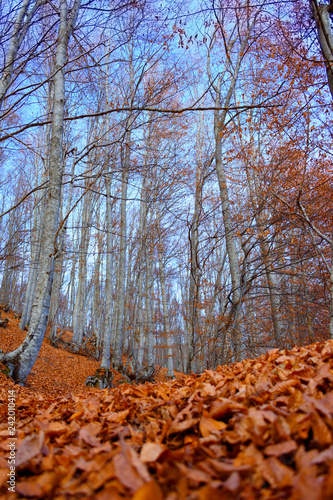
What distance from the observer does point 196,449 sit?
920 mm

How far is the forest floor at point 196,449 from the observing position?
0.66 meters

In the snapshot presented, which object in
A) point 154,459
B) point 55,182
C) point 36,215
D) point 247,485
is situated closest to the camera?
point 247,485

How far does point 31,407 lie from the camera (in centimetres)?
200

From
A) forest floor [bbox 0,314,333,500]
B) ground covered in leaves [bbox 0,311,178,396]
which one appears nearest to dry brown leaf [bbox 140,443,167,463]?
forest floor [bbox 0,314,333,500]

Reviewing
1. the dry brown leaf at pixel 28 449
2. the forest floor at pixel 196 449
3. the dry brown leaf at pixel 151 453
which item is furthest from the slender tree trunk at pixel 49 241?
the dry brown leaf at pixel 151 453

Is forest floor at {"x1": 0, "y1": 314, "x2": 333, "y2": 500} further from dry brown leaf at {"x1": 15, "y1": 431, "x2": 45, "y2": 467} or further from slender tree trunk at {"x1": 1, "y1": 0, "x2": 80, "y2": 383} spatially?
slender tree trunk at {"x1": 1, "y1": 0, "x2": 80, "y2": 383}

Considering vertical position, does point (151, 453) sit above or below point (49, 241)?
below

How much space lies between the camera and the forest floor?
0.66m

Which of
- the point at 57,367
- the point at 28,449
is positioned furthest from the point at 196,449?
the point at 57,367

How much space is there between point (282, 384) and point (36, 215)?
13201 mm

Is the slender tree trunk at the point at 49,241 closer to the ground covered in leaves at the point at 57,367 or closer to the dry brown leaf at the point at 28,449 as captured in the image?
the ground covered in leaves at the point at 57,367

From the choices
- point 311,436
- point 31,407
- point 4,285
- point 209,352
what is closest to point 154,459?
point 311,436

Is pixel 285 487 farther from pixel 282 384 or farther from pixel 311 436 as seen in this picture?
pixel 282 384

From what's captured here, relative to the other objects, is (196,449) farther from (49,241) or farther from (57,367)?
(57,367)
